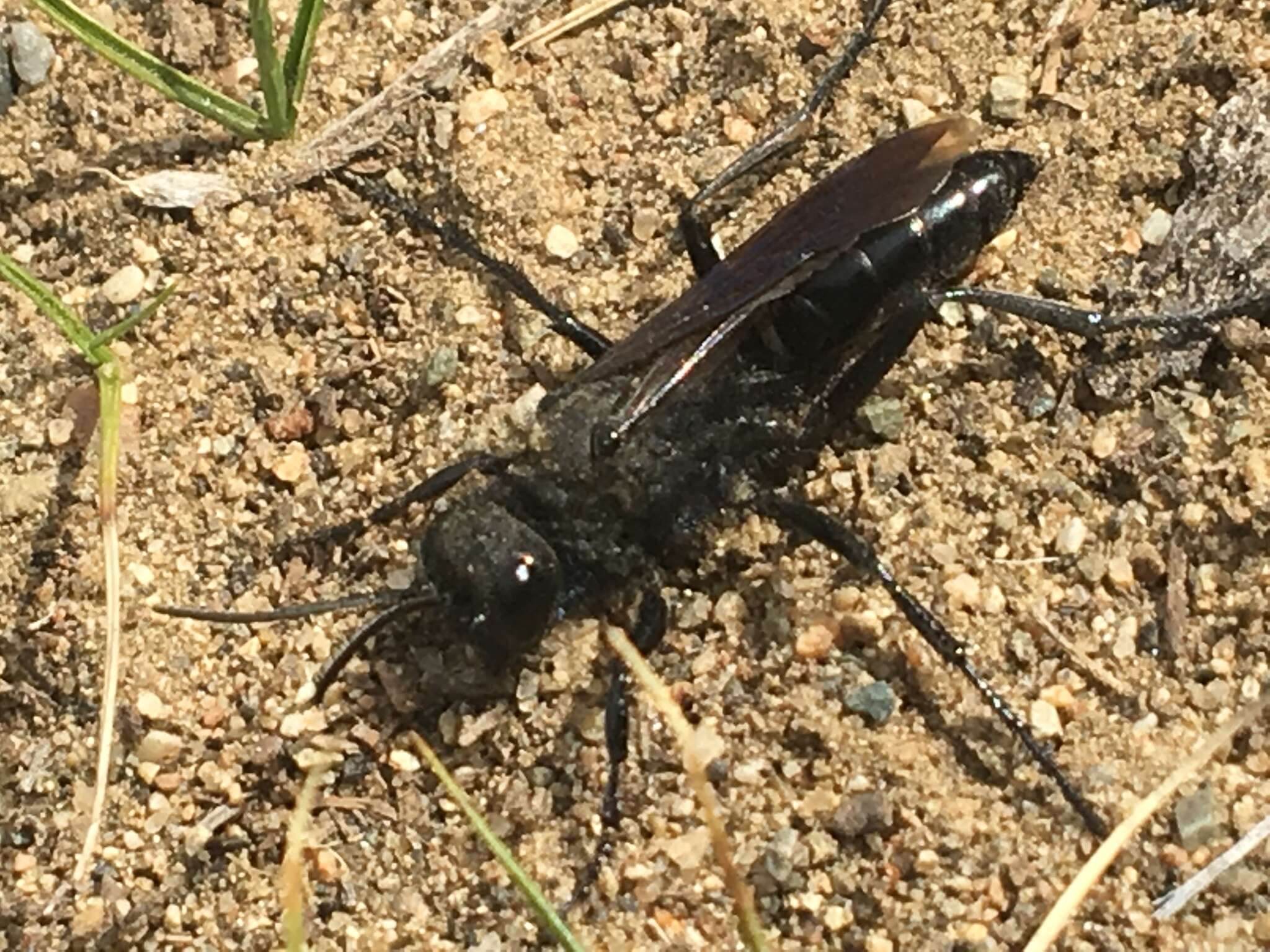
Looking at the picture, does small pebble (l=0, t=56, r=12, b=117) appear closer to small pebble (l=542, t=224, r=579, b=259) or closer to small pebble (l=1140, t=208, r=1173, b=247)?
small pebble (l=542, t=224, r=579, b=259)

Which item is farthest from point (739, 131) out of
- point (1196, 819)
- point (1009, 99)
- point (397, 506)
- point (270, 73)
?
point (1196, 819)

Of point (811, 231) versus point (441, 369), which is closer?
point (811, 231)

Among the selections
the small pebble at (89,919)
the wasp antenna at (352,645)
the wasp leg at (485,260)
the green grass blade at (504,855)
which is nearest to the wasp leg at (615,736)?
the green grass blade at (504,855)

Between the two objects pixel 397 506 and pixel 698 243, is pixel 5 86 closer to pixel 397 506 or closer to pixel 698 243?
pixel 397 506

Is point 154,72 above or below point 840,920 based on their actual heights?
above

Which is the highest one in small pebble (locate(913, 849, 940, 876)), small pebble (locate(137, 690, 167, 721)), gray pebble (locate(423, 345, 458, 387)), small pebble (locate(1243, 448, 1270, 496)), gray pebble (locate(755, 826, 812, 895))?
gray pebble (locate(423, 345, 458, 387))

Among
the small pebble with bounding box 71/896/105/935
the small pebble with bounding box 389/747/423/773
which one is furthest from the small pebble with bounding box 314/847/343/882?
the small pebble with bounding box 71/896/105/935
